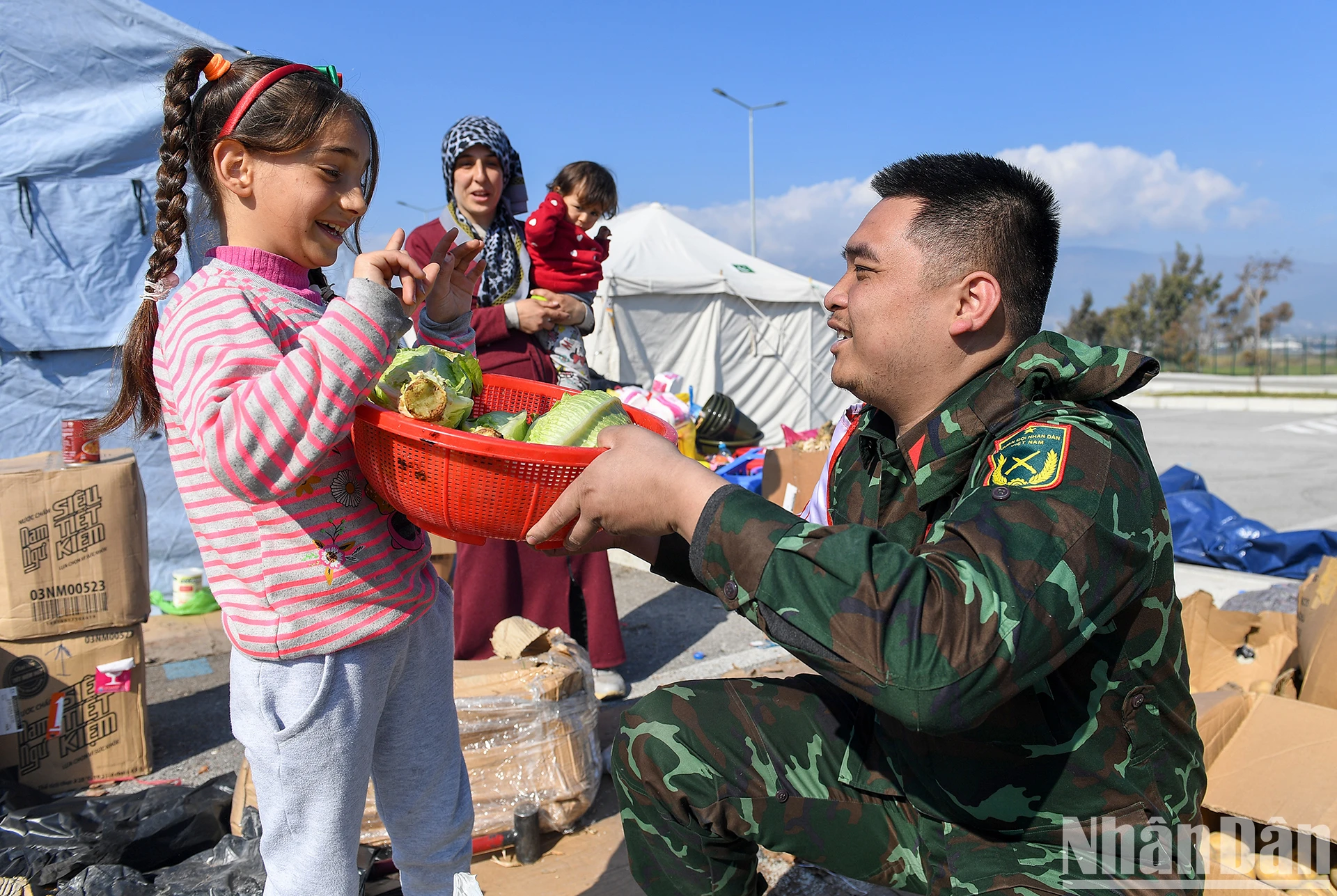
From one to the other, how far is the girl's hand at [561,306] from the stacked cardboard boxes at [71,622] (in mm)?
1895

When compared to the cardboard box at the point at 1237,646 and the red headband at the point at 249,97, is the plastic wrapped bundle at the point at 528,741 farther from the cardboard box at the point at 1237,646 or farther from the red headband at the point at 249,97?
the cardboard box at the point at 1237,646

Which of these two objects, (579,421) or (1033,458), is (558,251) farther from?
(1033,458)

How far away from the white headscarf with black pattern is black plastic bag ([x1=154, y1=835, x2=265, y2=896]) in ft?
7.98

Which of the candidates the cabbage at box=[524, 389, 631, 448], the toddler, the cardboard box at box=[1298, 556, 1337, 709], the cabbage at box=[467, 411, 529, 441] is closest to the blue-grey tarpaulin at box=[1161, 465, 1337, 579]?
the cardboard box at box=[1298, 556, 1337, 709]

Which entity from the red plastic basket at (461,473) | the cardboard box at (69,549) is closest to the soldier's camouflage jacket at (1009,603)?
the red plastic basket at (461,473)

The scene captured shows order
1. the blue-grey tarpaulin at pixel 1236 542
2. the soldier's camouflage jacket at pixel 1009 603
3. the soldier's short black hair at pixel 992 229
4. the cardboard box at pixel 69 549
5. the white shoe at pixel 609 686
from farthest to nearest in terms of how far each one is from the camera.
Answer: the blue-grey tarpaulin at pixel 1236 542
the white shoe at pixel 609 686
the cardboard box at pixel 69 549
the soldier's short black hair at pixel 992 229
the soldier's camouflage jacket at pixel 1009 603

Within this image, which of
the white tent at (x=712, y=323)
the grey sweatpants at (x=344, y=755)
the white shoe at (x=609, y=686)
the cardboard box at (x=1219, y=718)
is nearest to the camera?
the grey sweatpants at (x=344, y=755)

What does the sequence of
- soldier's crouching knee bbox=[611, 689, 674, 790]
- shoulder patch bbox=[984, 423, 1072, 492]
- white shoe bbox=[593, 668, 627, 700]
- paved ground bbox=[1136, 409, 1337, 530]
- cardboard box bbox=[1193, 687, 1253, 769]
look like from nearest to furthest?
shoulder patch bbox=[984, 423, 1072, 492] < soldier's crouching knee bbox=[611, 689, 674, 790] < cardboard box bbox=[1193, 687, 1253, 769] < white shoe bbox=[593, 668, 627, 700] < paved ground bbox=[1136, 409, 1337, 530]

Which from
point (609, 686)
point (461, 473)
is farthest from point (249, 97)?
point (609, 686)

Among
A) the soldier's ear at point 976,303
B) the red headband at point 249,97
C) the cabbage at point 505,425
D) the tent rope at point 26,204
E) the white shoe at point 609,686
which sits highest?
the tent rope at point 26,204

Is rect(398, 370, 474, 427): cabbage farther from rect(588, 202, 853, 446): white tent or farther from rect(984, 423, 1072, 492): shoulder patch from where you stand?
rect(588, 202, 853, 446): white tent

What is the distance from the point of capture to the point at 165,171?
1.83 meters

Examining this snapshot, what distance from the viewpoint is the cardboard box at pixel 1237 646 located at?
3.41 metres

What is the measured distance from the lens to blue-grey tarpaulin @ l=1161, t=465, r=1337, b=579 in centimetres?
551
